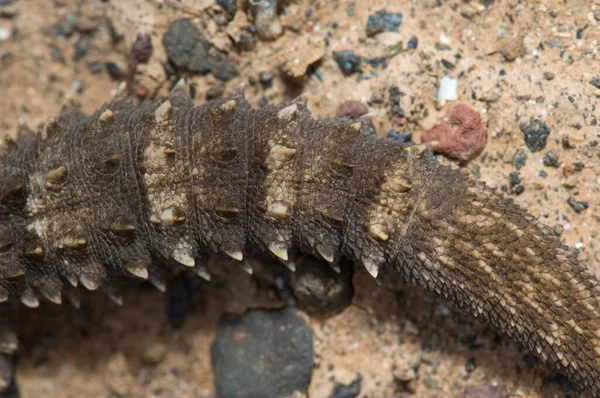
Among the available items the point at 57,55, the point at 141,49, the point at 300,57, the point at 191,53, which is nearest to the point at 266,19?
the point at 300,57

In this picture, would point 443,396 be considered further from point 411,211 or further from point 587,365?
point 411,211

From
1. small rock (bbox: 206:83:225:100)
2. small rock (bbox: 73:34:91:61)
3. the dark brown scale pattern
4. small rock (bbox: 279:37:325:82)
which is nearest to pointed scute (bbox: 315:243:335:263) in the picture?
the dark brown scale pattern

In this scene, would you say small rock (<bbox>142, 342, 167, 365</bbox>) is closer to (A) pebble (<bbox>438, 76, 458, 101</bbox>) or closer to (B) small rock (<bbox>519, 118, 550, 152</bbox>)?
(A) pebble (<bbox>438, 76, 458, 101</bbox>)

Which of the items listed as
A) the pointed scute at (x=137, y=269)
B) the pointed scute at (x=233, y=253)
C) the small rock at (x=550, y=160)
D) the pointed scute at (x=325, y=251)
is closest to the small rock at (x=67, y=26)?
the pointed scute at (x=137, y=269)

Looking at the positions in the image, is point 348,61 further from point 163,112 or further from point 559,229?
point 559,229

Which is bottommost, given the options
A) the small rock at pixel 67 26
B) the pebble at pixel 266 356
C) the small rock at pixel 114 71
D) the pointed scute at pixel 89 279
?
Result: the pebble at pixel 266 356

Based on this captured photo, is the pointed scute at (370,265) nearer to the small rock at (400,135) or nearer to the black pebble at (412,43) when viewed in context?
the small rock at (400,135)
